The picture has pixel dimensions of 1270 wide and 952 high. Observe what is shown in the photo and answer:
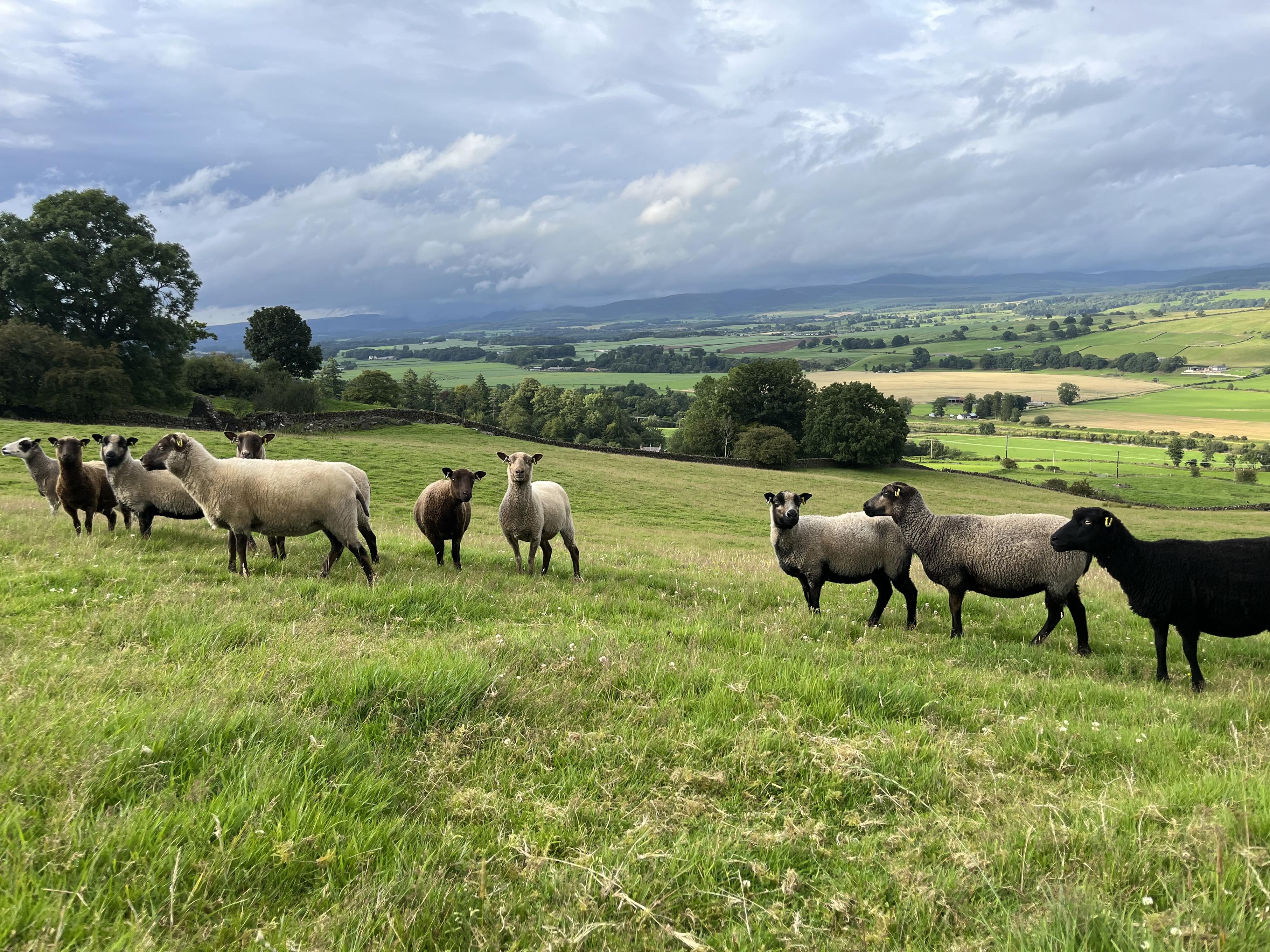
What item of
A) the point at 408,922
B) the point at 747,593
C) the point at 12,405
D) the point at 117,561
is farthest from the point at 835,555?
the point at 12,405

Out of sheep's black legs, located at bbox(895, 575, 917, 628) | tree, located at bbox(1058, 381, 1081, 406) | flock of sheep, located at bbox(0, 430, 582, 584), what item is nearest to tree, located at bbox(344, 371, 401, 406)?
flock of sheep, located at bbox(0, 430, 582, 584)

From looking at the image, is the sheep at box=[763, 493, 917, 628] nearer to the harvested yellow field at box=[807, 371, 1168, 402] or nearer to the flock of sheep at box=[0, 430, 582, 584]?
the flock of sheep at box=[0, 430, 582, 584]

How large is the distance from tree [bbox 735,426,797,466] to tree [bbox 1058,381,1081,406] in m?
117

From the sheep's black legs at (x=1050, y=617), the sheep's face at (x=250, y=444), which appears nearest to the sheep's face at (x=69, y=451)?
the sheep's face at (x=250, y=444)

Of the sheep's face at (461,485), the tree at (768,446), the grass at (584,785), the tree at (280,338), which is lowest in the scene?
the tree at (768,446)

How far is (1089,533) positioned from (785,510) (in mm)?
4068

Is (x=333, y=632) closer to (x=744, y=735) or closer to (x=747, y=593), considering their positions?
(x=744, y=735)

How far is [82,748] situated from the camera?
3.46 m

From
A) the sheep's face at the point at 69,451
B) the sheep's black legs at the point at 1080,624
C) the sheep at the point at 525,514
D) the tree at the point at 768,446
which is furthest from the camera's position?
the tree at the point at 768,446

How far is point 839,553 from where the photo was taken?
1058 cm

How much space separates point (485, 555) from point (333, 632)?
23.8 feet

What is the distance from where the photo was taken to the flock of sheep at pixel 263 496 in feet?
34.0

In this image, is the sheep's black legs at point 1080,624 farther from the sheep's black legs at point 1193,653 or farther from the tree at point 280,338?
the tree at point 280,338

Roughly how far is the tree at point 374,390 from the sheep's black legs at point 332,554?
8626 cm
